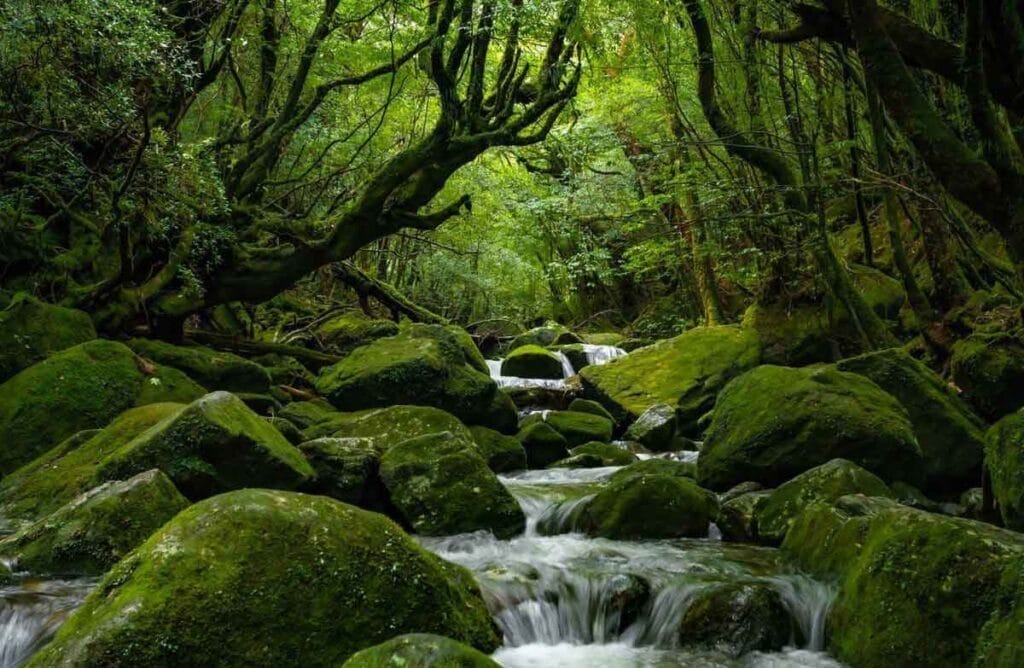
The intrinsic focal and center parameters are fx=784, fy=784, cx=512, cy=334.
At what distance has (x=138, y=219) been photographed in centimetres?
936

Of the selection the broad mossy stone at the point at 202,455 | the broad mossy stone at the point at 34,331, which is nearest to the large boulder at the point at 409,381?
the broad mossy stone at the point at 34,331

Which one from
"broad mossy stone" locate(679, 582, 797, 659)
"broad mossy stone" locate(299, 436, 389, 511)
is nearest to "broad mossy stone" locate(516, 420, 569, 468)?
"broad mossy stone" locate(299, 436, 389, 511)

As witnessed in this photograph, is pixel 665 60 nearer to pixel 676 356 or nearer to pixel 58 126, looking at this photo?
pixel 676 356

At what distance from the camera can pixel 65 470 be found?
660 cm

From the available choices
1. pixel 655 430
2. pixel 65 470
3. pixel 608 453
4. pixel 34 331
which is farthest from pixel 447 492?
pixel 34 331

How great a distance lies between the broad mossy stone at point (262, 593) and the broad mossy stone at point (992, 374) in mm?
6832

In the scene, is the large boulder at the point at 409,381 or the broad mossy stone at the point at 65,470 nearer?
the broad mossy stone at the point at 65,470

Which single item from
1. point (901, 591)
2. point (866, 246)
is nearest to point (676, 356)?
point (866, 246)

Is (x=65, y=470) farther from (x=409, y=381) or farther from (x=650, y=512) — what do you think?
(x=650, y=512)

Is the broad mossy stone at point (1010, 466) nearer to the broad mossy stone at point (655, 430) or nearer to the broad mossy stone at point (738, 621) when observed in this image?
the broad mossy stone at point (738, 621)

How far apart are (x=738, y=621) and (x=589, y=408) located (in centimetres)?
801

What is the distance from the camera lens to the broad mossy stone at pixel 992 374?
8.27 meters

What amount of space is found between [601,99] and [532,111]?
620 centimetres

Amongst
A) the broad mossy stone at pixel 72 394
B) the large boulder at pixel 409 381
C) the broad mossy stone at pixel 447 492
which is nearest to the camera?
the broad mossy stone at pixel 447 492
